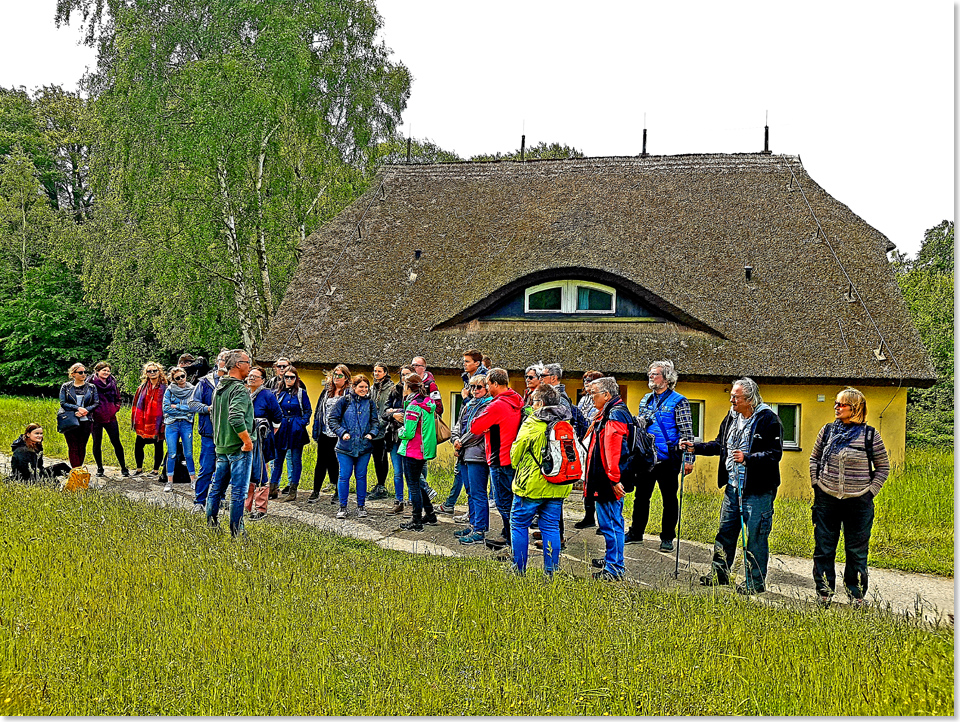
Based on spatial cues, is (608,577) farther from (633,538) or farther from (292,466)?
(292,466)

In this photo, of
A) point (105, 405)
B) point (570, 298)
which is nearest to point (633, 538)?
point (570, 298)

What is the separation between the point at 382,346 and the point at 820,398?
26.5ft

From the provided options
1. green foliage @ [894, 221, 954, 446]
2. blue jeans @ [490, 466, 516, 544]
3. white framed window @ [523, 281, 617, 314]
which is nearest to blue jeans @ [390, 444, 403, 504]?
blue jeans @ [490, 466, 516, 544]

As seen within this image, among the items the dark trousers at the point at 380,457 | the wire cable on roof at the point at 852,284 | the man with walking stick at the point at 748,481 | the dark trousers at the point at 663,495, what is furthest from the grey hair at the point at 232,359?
the wire cable on roof at the point at 852,284

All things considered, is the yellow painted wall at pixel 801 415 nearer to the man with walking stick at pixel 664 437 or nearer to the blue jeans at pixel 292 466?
the man with walking stick at pixel 664 437

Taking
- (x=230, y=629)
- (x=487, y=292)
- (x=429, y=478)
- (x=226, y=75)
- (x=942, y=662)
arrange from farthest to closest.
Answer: (x=226, y=75), (x=487, y=292), (x=429, y=478), (x=230, y=629), (x=942, y=662)

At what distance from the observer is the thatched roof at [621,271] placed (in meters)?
12.8

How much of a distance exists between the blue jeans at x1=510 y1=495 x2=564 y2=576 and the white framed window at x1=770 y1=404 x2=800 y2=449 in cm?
782

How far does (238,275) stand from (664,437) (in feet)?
46.1

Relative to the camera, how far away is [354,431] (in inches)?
342

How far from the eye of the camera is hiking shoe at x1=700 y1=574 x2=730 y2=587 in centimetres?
632

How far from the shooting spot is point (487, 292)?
46.1 ft

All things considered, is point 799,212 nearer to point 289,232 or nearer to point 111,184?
point 289,232

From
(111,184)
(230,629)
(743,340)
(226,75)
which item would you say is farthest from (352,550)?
(111,184)
